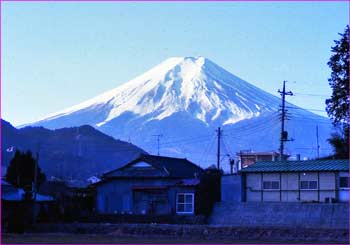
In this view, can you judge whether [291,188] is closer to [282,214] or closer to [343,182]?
[282,214]

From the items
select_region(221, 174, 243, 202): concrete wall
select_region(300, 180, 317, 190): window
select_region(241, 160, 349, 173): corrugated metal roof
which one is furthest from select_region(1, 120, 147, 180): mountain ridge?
select_region(300, 180, 317, 190): window

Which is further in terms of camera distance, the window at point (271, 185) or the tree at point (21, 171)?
the tree at point (21, 171)

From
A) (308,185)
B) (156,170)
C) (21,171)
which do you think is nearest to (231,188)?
(156,170)

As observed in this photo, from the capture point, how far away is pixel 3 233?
32500mm

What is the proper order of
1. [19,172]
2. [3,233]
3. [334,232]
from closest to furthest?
[334,232]
[3,233]
[19,172]

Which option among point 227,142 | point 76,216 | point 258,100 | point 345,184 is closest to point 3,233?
point 76,216

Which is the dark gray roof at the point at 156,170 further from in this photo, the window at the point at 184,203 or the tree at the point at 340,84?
the tree at the point at 340,84

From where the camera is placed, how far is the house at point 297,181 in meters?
35.3

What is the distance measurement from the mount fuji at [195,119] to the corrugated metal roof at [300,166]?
107m

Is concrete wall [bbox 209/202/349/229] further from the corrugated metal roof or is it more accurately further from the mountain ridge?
the mountain ridge

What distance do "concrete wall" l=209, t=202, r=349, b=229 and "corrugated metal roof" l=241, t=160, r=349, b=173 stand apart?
2200mm

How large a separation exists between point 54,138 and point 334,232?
81866 mm

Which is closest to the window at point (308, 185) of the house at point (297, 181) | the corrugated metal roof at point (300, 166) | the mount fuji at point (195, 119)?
the house at point (297, 181)

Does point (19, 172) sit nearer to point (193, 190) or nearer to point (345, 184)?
point (193, 190)
